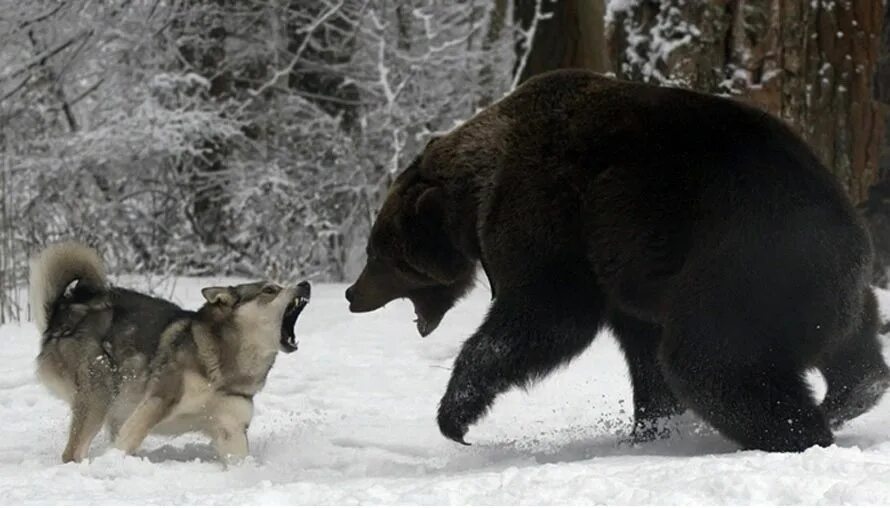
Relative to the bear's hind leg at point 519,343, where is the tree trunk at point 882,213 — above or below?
below

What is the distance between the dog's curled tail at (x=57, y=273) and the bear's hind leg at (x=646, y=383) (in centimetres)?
290

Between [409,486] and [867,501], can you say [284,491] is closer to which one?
[409,486]

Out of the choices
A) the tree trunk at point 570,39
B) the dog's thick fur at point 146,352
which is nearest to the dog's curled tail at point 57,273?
the dog's thick fur at point 146,352

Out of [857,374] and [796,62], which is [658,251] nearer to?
[857,374]

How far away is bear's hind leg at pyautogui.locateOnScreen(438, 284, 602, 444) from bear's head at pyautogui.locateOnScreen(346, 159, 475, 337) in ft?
2.59

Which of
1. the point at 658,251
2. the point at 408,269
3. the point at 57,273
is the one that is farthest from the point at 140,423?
the point at 658,251

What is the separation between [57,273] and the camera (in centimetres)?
746

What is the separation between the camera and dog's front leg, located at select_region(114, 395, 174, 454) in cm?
700

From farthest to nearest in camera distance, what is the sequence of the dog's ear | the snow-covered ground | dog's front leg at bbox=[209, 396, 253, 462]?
the dog's ear < dog's front leg at bbox=[209, 396, 253, 462] < the snow-covered ground

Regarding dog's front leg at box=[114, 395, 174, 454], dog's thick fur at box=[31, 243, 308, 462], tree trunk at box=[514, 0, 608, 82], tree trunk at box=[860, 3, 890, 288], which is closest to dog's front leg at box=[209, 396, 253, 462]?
dog's thick fur at box=[31, 243, 308, 462]

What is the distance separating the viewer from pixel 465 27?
18.7m

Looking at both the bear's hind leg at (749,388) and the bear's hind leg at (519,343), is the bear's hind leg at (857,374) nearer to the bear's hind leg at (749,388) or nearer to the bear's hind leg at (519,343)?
the bear's hind leg at (749,388)

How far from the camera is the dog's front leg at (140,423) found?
7.00m

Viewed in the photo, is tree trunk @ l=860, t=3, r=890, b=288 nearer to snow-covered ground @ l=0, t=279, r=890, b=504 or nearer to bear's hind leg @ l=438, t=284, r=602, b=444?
snow-covered ground @ l=0, t=279, r=890, b=504
